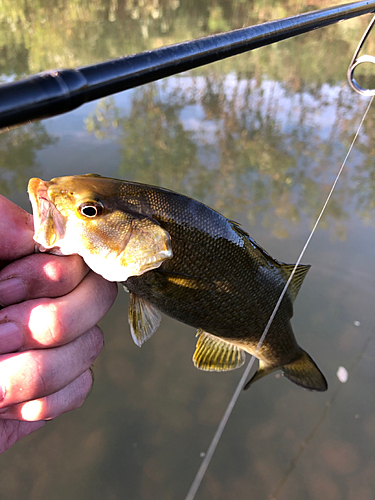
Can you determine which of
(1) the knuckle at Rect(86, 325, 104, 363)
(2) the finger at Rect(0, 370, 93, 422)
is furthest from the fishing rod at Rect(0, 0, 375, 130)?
(2) the finger at Rect(0, 370, 93, 422)

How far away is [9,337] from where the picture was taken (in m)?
1.15

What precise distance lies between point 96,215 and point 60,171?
281 centimetres

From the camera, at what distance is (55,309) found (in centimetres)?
123

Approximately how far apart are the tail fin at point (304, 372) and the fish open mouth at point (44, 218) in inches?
52.4

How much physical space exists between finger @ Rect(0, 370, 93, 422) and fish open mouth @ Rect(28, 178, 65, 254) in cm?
58

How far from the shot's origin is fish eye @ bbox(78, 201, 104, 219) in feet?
3.99

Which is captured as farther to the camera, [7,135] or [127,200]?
[7,135]

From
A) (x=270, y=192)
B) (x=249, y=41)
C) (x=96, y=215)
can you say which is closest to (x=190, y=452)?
(x=96, y=215)

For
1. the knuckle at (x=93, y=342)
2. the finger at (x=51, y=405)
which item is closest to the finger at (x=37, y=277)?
the knuckle at (x=93, y=342)

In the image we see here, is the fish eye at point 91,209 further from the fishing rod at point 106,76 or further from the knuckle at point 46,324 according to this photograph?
the fishing rod at point 106,76

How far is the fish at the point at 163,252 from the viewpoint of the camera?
1213mm

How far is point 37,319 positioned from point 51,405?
377mm

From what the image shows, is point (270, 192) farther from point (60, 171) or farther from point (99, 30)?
point (99, 30)

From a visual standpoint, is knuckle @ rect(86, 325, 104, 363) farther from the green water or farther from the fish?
the green water
